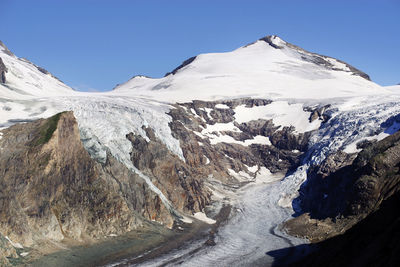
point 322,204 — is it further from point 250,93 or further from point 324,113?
point 250,93

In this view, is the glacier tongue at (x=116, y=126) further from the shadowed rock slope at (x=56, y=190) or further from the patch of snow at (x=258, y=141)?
the patch of snow at (x=258, y=141)

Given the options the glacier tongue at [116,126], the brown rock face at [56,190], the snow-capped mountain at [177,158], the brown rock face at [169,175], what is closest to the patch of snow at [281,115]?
the snow-capped mountain at [177,158]

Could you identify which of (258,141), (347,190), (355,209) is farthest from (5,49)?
(355,209)

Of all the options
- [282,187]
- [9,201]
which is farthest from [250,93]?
[9,201]

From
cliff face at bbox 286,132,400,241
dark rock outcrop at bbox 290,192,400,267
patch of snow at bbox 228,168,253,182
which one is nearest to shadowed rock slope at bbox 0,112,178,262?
cliff face at bbox 286,132,400,241

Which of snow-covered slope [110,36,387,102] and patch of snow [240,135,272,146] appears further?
snow-covered slope [110,36,387,102]

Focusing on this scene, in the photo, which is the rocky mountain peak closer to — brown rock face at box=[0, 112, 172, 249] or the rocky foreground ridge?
the rocky foreground ridge

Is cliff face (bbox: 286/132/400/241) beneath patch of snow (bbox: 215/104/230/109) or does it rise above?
beneath
